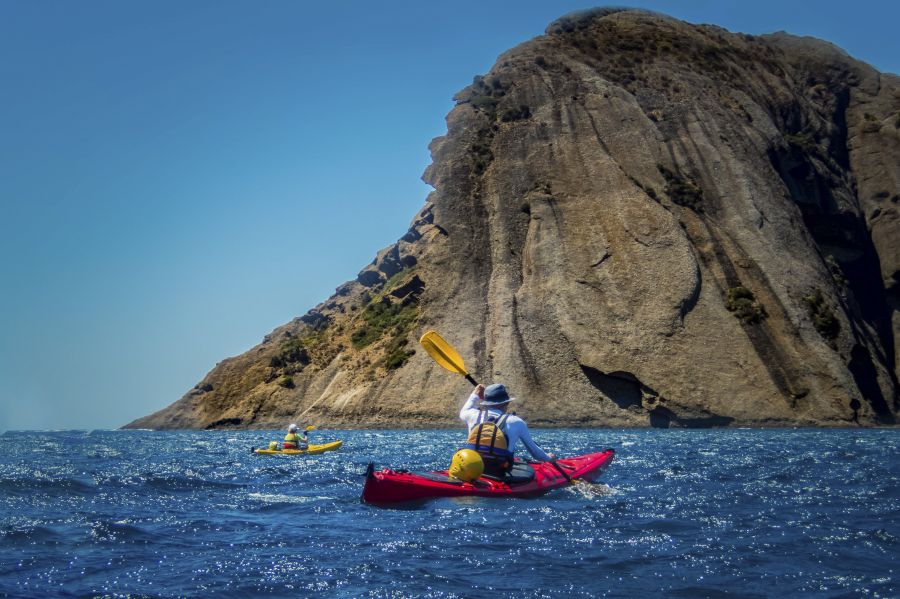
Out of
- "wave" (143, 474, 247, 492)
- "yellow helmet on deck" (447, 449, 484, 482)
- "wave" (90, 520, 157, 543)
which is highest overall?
"yellow helmet on deck" (447, 449, 484, 482)

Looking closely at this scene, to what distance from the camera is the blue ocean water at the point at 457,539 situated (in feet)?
25.5

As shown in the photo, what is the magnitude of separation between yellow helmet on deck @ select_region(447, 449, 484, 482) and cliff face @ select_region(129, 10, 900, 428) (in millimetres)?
42832

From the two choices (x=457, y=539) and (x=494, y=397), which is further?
(x=494, y=397)

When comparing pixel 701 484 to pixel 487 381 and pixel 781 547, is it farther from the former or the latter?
pixel 487 381

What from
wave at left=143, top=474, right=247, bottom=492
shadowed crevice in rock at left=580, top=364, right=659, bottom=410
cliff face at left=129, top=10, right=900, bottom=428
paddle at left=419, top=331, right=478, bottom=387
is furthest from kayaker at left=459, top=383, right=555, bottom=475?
shadowed crevice in rock at left=580, top=364, right=659, bottom=410

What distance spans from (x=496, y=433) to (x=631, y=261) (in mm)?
50226

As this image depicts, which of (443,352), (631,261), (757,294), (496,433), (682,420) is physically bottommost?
(682,420)

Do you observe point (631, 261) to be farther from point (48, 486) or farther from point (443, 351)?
point (48, 486)

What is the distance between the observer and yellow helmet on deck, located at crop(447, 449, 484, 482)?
47.3 ft

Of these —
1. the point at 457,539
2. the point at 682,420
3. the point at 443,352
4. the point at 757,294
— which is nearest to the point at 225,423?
the point at 682,420

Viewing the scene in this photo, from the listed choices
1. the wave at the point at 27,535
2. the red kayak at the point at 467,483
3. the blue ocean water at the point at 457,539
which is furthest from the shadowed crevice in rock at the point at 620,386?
the wave at the point at 27,535

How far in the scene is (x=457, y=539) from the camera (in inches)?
404

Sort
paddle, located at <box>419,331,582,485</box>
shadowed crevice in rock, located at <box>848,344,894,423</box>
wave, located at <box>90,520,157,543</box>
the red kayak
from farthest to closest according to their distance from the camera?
shadowed crevice in rock, located at <box>848,344,894,423</box> → paddle, located at <box>419,331,582,485</box> → the red kayak → wave, located at <box>90,520,157,543</box>

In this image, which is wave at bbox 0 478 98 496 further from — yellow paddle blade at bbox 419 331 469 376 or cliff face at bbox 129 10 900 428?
cliff face at bbox 129 10 900 428
